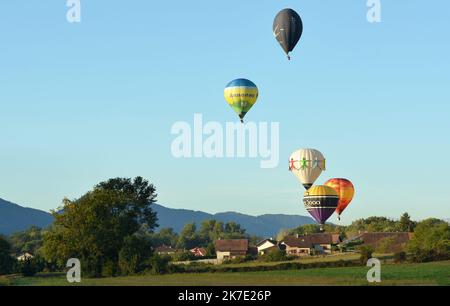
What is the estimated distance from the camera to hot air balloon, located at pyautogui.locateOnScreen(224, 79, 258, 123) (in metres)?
87.7

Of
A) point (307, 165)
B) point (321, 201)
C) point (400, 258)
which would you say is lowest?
point (400, 258)

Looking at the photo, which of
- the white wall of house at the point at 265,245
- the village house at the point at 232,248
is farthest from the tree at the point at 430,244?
the white wall of house at the point at 265,245

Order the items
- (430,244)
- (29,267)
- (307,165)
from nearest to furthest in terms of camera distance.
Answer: (29,267) → (430,244) → (307,165)

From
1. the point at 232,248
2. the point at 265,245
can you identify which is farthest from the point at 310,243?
the point at 265,245

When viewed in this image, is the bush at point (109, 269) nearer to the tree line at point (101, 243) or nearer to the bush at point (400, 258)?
the tree line at point (101, 243)

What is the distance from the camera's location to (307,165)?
3893 inches

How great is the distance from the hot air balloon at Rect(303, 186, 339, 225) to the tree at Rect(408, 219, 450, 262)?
10796 millimetres

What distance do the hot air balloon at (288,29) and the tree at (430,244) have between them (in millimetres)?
26176

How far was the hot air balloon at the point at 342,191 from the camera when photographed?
104m

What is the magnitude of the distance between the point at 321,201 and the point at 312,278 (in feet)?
111

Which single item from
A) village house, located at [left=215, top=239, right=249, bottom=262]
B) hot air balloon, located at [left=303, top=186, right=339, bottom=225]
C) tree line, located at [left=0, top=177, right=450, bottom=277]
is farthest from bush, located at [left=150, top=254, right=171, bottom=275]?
village house, located at [left=215, top=239, right=249, bottom=262]

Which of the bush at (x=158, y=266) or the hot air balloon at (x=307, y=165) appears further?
the hot air balloon at (x=307, y=165)

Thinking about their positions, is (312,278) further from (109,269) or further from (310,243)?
(310,243)
